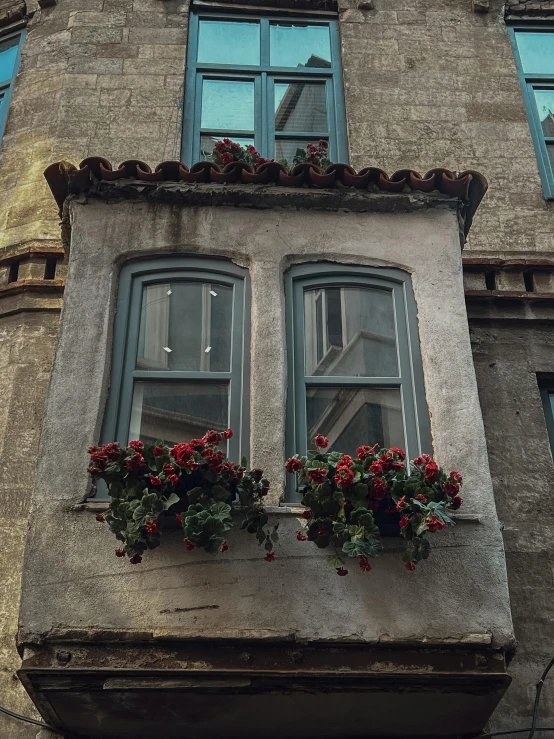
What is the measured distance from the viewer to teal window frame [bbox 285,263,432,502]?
611cm

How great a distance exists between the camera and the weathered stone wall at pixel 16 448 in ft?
19.6

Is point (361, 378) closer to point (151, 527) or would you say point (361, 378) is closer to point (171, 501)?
point (171, 501)

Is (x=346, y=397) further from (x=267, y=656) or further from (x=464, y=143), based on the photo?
(x=464, y=143)

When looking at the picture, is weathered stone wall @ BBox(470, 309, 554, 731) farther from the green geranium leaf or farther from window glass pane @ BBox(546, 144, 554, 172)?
the green geranium leaf

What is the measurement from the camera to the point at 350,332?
6.58 metres

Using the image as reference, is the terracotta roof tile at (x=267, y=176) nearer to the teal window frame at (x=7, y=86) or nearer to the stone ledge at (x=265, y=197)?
the stone ledge at (x=265, y=197)

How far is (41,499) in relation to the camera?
5680mm

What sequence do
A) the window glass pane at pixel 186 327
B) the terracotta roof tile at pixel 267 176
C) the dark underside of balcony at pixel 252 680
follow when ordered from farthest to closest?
the terracotta roof tile at pixel 267 176
the window glass pane at pixel 186 327
the dark underside of balcony at pixel 252 680

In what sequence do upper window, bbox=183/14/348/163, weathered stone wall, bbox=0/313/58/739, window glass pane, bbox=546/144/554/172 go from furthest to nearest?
upper window, bbox=183/14/348/163
window glass pane, bbox=546/144/554/172
weathered stone wall, bbox=0/313/58/739

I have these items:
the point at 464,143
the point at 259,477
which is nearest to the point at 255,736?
the point at 259,477

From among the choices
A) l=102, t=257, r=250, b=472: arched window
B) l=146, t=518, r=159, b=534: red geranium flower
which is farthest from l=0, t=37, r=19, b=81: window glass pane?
l=146, t=518, r=159, b=534: red geranium flower

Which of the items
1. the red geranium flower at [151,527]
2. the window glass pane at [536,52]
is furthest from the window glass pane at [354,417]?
the window glass pane at [536,52]

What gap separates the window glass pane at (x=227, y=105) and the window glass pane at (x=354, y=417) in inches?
154

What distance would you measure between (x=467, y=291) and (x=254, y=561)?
3317mm
